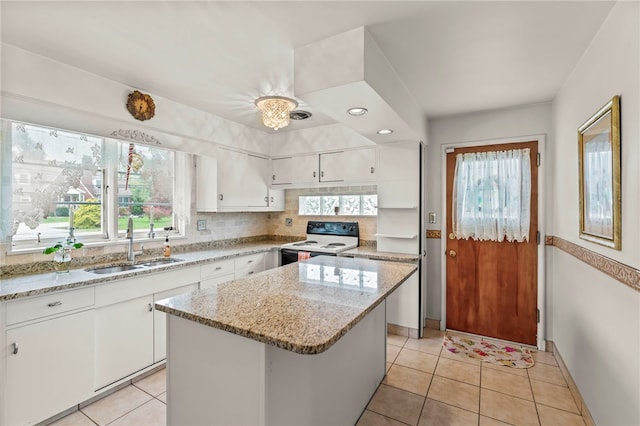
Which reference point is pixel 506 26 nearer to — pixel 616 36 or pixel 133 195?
pixel 616 36

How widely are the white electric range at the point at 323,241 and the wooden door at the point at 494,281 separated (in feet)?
3.75

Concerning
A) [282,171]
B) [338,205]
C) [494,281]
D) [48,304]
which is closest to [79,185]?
[48,304]

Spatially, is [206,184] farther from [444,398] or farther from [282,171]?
[444,398]

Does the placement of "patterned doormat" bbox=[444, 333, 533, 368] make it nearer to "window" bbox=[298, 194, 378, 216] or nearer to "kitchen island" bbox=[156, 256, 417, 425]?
"kitchen island" bbox=[156, 256, 417, 425]

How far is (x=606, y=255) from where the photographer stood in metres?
1.61

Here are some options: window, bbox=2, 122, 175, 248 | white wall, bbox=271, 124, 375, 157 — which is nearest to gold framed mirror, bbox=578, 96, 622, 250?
white wall, bbox=271, 124, 375, 157

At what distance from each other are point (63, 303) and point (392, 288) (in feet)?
6.78

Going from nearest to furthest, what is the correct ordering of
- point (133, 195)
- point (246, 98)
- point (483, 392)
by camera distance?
point (483, 392) < point (246, 98) < point (133, 195)

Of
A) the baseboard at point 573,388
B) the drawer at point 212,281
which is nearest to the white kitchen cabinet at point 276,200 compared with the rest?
the drawer at point 212,281

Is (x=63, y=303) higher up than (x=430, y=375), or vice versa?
(x=63, y=303)

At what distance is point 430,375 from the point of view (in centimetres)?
252

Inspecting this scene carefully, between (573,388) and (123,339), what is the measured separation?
130 inches

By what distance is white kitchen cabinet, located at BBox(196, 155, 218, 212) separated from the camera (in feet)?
11.3

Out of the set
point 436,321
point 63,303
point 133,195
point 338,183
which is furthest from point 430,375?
point 133,195
